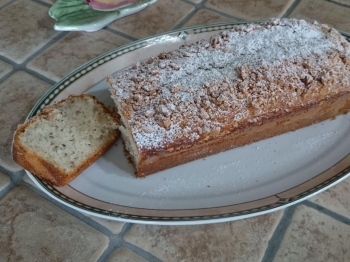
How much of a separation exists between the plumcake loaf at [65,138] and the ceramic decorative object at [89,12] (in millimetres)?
461

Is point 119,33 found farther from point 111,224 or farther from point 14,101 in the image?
point 111,224

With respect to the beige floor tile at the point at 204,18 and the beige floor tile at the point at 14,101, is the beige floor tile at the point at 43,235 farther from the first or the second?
the beige floor tile at the point at 204,18

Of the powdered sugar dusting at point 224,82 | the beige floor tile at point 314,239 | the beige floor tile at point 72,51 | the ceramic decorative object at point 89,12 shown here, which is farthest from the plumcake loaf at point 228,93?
the ceramic decorative object at point 89,12

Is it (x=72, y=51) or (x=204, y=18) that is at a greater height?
(x=204, y=18)

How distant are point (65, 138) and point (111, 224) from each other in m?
0.29

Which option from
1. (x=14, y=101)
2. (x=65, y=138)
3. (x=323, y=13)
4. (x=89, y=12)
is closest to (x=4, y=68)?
(x=14, y=101)

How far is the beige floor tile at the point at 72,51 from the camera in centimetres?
150

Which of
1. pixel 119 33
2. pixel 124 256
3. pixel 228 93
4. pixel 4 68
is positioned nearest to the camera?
pixel 124 256

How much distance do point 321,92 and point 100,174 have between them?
66cm

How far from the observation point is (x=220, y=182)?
1118 mm

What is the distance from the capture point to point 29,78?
1.47 m

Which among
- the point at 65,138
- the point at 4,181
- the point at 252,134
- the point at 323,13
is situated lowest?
the point at 4,181

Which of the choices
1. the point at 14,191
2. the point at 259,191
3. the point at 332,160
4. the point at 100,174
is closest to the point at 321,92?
the point at 332,160

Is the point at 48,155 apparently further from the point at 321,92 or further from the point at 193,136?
the point at 321,92
